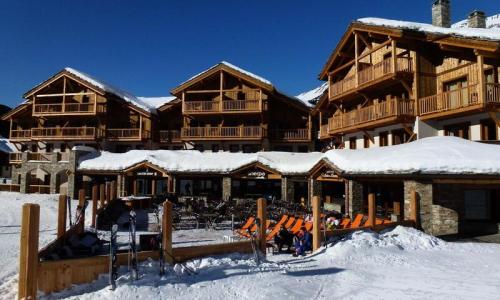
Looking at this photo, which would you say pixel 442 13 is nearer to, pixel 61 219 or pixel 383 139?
pixel 383 139

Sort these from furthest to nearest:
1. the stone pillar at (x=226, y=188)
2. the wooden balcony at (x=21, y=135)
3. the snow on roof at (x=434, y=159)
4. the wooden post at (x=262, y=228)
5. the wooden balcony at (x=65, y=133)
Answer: the wooden balcony at (x=21, y=135) < the wooden balcony at (x=65, y=133) < the stone pillar at (x=226, y=188) < the snow on roof at (x=434, y=159) < the wooden post at (x=262, y=228)

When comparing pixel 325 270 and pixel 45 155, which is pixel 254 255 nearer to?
pixel 325 270

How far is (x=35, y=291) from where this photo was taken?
816cm

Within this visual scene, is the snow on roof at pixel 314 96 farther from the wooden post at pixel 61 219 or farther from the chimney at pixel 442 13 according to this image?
the wooden post at pixel 61 219

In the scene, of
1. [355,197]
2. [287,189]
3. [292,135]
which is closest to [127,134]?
[292,135]

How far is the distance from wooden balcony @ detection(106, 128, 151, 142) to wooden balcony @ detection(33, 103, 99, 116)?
2356 millimetres

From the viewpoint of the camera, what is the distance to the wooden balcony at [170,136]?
1407 inches

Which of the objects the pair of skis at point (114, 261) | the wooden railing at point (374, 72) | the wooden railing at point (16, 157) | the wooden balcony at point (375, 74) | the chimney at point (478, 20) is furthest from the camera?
the wooden railing at point (16, 157)

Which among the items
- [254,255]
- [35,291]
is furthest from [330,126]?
[35,291]

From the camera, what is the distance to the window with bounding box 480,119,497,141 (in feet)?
59.4

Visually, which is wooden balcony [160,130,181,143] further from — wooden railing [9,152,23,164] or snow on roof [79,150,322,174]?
wooden railing [9,152,23,164]

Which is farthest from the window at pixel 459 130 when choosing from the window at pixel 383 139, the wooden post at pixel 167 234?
the wooden post at pixel 167 234

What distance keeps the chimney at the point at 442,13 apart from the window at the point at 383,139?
799cm

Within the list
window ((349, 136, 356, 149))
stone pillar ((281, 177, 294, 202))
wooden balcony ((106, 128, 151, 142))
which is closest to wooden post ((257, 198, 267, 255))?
stone pillar ((281, 177, 294, 202))
